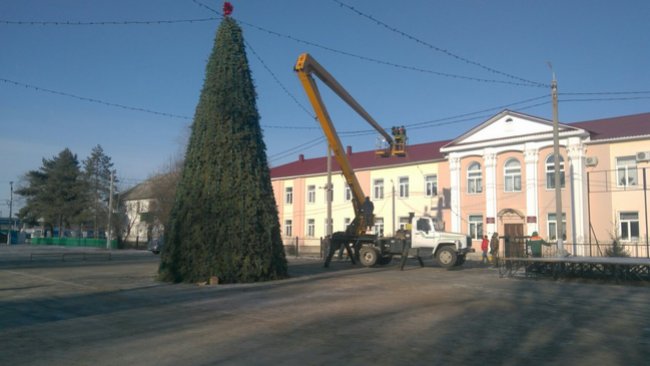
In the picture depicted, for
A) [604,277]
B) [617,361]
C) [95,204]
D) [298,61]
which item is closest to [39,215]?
[95,204]

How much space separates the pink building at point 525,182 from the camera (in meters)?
30.6

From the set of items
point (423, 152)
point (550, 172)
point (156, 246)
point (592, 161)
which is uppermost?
point (423, 152)

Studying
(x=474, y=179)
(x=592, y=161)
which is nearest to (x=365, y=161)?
(x=474, y=179)

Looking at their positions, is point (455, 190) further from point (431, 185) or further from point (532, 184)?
point (532, 184)

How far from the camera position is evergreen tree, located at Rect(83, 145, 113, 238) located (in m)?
69.6

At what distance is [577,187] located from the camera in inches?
1276

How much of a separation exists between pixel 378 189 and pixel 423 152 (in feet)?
16.5

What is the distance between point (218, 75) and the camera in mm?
19125

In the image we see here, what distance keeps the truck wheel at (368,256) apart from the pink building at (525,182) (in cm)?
374

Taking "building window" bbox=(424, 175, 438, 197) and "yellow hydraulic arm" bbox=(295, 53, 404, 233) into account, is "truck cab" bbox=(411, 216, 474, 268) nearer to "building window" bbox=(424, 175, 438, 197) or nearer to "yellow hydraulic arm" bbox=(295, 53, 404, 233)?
"yellow hydraulic arm" bbox=(295, 53, 404, 233)

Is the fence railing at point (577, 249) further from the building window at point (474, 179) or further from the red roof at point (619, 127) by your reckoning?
the building window at point (474, 179)

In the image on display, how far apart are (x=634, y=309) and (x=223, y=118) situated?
46.7 ft

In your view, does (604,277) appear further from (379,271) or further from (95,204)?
(95,204)

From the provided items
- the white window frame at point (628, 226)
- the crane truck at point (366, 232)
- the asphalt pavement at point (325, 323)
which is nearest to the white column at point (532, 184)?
the white window frame at point (628, 226)
